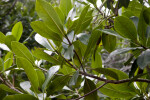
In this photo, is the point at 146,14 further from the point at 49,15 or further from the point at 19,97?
the point at 19,97

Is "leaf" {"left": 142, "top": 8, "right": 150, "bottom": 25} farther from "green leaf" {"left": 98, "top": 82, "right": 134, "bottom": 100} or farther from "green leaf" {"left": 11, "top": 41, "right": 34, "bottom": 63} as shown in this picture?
"green leaf" {"left": 11, "top": 41, "right": 34, "bottom": 63}

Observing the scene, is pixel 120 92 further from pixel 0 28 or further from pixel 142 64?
pixel 0 28

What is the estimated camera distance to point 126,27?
0.58 meters

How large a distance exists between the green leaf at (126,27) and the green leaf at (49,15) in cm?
19

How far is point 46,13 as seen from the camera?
1.83ft

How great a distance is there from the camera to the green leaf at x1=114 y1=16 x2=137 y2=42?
57 cm

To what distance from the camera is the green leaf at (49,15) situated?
1.78 feet

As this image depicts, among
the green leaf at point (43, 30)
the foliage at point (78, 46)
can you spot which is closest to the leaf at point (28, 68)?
the foliage at point (78, 46)

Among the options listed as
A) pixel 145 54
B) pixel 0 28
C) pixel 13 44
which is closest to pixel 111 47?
pixel 145 54

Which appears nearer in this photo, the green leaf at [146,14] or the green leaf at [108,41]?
the green leaf at [146,14]

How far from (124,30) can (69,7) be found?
269 millimetres

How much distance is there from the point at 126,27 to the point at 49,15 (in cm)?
25

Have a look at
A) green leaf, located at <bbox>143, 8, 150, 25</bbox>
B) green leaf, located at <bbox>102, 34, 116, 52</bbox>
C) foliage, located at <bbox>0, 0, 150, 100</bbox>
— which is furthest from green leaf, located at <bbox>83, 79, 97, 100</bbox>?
green leaf, located at <bbox>143, 8, 150, 25</bbox>

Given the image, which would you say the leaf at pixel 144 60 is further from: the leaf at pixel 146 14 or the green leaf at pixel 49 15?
the green leaf at pixel 49 15
